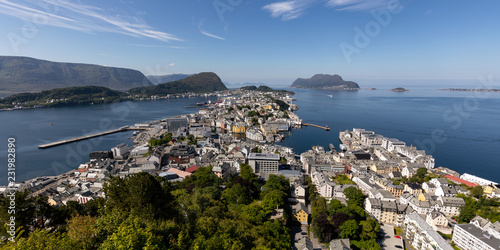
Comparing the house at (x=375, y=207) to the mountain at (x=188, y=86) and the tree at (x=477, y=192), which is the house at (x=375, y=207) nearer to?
the tree at (x=477, y=192)

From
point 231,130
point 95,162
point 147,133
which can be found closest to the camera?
point 95,162

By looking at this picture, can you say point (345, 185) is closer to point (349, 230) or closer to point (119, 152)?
point (349, 230)

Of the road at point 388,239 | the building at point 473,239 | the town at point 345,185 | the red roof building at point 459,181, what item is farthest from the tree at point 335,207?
the red roof building at point 459,181

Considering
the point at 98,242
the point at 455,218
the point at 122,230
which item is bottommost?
the point at 455,218

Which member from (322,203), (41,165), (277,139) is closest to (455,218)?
(322,203)

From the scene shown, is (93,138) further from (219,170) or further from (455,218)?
(455,218)

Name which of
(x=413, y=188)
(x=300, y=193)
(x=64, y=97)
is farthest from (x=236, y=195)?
(x=64, y=97)
